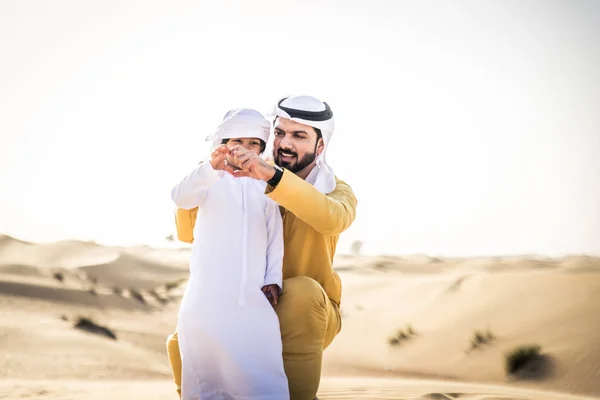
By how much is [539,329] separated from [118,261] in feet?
41.9

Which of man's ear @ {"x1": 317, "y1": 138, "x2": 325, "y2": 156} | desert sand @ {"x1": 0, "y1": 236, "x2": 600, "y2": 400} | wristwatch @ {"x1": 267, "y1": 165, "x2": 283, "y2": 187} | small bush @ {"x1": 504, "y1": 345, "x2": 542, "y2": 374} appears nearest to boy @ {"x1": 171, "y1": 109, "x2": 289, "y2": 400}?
wristwatch @ {"x1": 267, "y1": 165, "x2": 283, "y2": 187}

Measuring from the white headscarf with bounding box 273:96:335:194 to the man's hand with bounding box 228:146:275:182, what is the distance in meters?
0.87

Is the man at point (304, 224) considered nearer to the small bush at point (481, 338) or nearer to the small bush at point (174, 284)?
the small bush at point (481, 338)

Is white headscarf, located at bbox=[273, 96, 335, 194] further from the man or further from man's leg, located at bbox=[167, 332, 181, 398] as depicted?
man's leg, located at bbox=[167, 332, 181, 398]

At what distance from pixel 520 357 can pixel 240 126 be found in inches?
334

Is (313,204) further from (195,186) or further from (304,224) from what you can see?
(195,186)

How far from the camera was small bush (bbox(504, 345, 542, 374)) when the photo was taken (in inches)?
501

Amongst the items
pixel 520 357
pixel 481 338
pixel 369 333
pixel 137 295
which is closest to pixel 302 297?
pixel 520 357

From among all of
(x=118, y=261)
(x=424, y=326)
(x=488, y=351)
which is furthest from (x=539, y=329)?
(x=118, y=261)

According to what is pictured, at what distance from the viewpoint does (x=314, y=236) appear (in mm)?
5883

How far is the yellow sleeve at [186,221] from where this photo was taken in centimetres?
576

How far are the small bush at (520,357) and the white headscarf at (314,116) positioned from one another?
7532 mm

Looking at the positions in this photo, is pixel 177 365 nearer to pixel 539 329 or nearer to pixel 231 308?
pixel 231 308

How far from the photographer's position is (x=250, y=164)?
508cm
